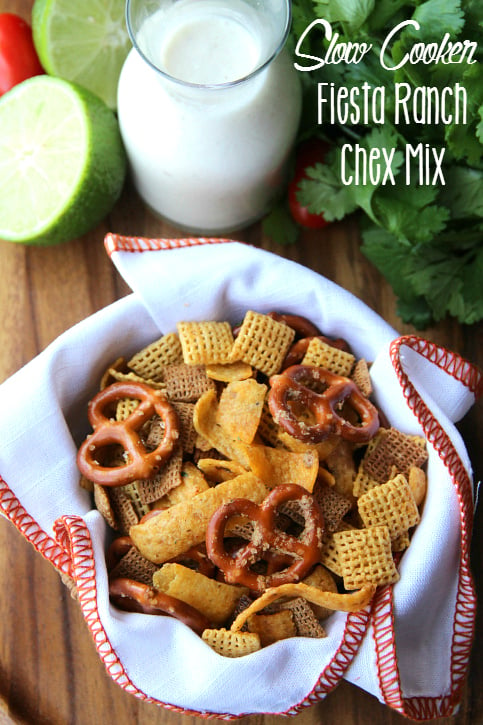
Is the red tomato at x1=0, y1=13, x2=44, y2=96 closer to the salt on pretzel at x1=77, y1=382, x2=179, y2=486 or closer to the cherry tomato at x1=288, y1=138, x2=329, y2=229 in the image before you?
the cherry tomato at x1=288, y1=138, x2=329, y2=229

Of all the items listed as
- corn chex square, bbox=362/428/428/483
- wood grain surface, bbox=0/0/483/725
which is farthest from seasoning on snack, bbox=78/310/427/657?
wood grain surface, bbox=0/0/483/725

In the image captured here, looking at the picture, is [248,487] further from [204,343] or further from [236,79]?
[236,79]

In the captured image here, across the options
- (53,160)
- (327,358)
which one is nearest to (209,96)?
(53,160)

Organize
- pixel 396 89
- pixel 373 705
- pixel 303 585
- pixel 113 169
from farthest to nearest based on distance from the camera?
pixel 113 169 → pixel 373 705 → pixel 396 89 → pixel 303 585

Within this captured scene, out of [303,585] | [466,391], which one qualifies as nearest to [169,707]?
[303,585]

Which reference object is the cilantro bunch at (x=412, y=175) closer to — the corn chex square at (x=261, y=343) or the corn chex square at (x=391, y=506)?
the corn chex square at (x=261, y=343)

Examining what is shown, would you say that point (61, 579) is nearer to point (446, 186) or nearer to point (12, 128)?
point (12, 128)

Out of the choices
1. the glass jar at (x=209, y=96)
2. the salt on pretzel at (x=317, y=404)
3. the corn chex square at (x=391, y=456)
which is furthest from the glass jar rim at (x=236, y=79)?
the corn chex square at (x=391, y=456)
